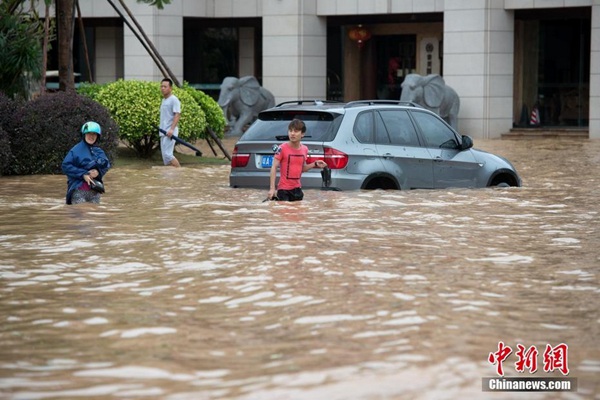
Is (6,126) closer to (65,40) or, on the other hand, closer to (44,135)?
(44,135)

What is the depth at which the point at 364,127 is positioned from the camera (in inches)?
618

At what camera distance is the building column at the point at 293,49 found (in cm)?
3912

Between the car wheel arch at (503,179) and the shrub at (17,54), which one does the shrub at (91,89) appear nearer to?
the shrub at (17,54)

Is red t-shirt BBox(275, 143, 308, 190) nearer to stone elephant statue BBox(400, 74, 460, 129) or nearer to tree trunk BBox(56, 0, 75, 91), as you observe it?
tree trunk BBox(56, 0, 75, 91)

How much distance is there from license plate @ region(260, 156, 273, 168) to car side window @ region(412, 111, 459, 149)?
6.70ft

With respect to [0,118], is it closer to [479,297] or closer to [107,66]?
[479,297]

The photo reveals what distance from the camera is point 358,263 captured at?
1016cm

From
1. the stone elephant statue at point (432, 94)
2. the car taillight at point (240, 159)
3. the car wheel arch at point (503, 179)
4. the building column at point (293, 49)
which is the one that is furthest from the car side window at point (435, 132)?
the building column at point (293, 49)

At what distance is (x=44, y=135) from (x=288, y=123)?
6644mm

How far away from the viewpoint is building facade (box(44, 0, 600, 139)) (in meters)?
36.4

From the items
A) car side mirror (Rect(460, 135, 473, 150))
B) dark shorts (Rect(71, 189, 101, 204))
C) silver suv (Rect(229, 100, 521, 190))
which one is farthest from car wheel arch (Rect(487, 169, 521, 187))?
dark shorts (Rect(71, 189, 101, 204))

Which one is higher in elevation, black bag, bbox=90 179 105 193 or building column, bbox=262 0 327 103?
building column, bbox=262 0 327 103

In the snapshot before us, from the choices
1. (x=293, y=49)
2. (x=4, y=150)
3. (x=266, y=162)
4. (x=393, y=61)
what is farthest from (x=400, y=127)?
(x=393, y=61)

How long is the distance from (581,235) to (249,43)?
32938mm
